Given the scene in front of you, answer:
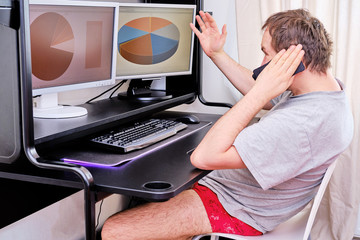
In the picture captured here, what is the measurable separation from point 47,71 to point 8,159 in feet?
1.30

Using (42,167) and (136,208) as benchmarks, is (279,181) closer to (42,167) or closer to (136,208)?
(136,208)

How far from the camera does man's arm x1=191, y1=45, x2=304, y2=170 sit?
54.1 inches

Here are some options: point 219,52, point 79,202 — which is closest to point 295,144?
point 219,52

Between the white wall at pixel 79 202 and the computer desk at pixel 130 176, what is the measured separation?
0.49 metres

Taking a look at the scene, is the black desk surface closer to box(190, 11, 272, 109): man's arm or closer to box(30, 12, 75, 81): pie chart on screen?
box(30, 12, 75, 81): pie chart on screen

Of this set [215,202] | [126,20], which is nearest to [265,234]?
[215,202]

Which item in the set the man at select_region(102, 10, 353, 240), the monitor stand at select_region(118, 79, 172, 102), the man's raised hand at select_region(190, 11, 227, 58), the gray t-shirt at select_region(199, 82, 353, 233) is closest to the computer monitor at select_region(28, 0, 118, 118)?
the monitor stand at select_region(118, 79, 172, 102)

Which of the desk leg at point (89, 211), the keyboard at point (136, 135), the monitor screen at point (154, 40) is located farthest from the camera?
the monitor screen at point (154, 40)

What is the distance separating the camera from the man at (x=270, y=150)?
4.41 feet

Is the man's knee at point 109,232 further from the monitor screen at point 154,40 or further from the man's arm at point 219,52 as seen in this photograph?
the man's arm at point 219,52

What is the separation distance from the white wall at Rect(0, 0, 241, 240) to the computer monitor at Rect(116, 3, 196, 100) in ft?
0.75

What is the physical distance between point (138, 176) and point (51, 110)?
1.69ft

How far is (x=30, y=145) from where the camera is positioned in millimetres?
1303

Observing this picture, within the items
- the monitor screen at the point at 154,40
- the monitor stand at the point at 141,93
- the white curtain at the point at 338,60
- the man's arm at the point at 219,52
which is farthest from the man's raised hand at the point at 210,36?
the white curtain at the point at 338,60
